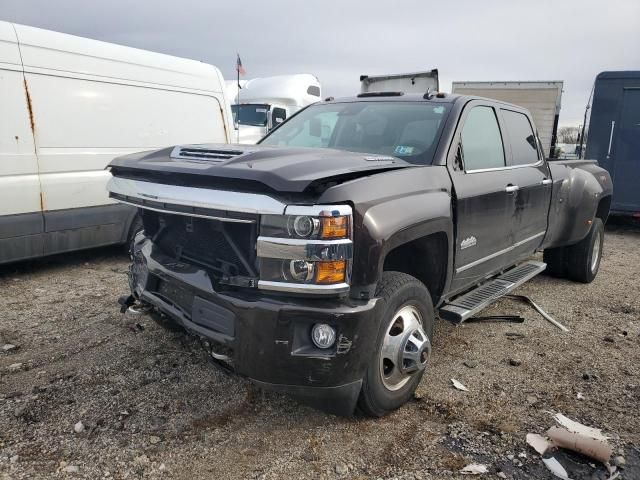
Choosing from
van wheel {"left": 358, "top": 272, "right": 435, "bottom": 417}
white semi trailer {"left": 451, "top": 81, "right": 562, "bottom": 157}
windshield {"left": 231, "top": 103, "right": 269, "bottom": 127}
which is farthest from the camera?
white semi trailer {"left": 451, "top": 81, "right": 562, "bottom": 157}

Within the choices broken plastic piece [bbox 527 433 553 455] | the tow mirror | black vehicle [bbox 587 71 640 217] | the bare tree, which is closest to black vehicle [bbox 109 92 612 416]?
broken plastic piece [bbox 527 433 553 455]

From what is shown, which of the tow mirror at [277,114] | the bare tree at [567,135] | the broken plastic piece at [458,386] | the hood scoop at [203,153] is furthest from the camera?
the bare tree at [567,135]

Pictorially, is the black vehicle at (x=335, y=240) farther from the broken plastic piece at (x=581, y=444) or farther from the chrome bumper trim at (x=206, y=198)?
the broken plastic piece at (x=581, y=444)

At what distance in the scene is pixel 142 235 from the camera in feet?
11.2

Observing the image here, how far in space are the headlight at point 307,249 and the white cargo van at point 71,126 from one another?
12.6ft

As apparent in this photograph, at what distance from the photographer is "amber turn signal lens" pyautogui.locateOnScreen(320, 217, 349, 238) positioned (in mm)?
2299

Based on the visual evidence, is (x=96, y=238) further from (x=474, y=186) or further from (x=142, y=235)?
(x=474, y=186)

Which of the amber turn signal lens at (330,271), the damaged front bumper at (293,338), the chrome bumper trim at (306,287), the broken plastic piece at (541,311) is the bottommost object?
the broken plastic piece at (541,311)

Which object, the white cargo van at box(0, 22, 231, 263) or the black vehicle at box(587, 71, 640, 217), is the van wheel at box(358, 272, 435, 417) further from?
the black vehicle at box(587, 71, 640, 217)

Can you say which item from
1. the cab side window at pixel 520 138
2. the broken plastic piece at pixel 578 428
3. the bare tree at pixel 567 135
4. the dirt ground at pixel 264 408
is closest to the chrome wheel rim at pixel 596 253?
the dirt ground at pixel 264 408

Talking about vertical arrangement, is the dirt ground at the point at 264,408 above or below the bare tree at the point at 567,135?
below

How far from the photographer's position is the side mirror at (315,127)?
13.2ft

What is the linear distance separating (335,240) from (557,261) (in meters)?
4.63

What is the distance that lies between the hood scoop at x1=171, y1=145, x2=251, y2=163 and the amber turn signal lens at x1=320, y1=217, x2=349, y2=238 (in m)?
0.75
